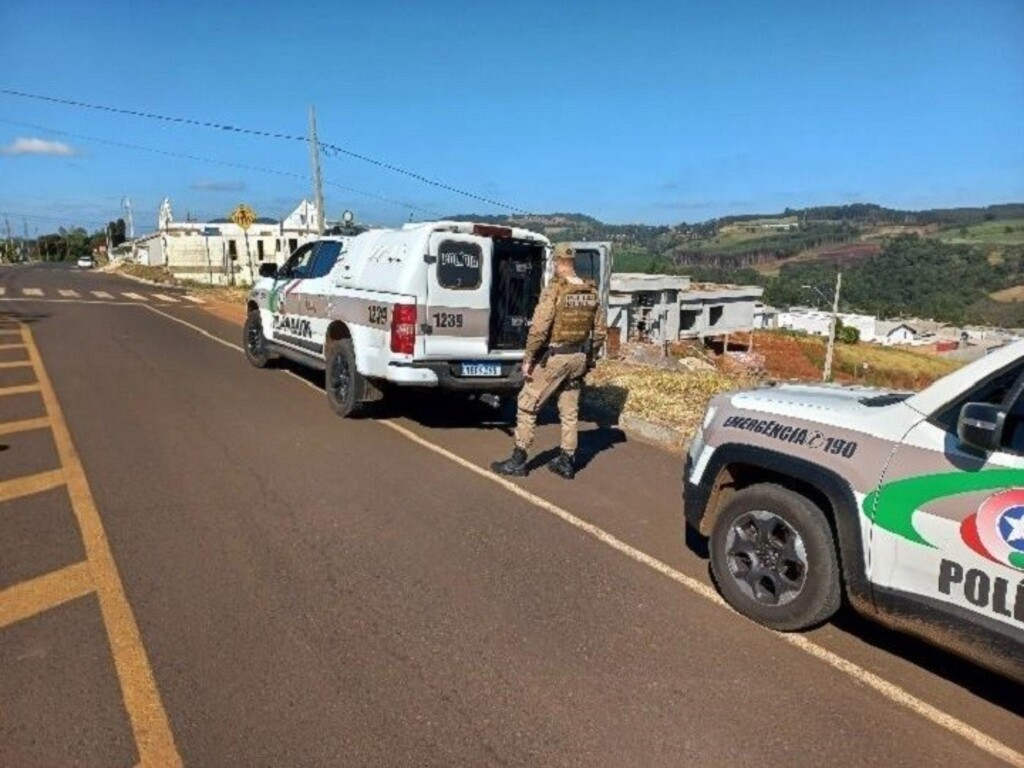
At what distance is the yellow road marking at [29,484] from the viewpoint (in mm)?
5203

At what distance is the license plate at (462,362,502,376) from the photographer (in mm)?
7387

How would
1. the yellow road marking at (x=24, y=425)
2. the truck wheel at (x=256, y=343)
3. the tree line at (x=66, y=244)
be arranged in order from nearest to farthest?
the yellow road marking at (x=24, y=425)
the truck wheel at (x=256, y=343)
the tree line at (x=66, y=244)

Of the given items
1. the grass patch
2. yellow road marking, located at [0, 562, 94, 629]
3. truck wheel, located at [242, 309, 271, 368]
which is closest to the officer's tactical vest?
the grass patch

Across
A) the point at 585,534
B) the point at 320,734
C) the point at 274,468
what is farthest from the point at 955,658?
the point at 274,468

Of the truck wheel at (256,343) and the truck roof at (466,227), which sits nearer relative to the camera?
the truck roof at (466,227)

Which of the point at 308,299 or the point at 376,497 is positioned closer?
the point at 376,497

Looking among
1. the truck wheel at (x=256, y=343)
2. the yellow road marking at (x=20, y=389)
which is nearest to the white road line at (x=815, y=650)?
the truck wheel at (x=256, y=343)

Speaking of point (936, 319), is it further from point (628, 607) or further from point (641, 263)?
point (628, 607)

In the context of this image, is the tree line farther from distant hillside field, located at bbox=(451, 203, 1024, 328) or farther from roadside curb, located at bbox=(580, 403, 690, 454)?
roadside curb, located at bbox=(580, 403, 690, 454)

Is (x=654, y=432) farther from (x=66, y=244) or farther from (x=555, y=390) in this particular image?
(x=66, y=244)

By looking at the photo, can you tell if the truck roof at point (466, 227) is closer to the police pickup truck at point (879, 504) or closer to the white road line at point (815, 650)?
the white road line at point (815, 650)

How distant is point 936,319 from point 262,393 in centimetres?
6343

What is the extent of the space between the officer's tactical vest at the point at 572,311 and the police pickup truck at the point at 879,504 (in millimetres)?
1872

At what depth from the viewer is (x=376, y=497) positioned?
548 cm
